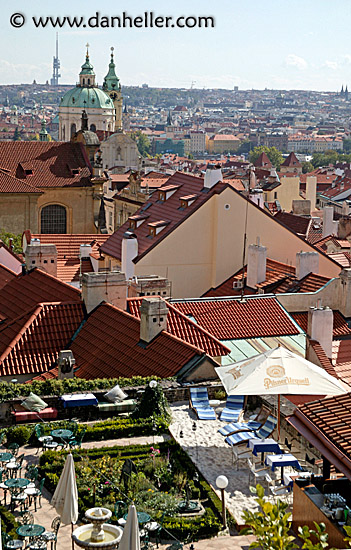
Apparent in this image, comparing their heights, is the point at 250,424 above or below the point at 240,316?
above

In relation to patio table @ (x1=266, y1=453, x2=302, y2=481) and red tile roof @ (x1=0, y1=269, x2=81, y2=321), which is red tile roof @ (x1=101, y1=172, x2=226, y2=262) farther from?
patio table @ (x1=266, y1=453, x2=302, y2=481)

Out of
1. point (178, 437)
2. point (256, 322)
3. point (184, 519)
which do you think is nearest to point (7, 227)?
point (256, 322)

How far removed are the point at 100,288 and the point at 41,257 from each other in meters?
7.08

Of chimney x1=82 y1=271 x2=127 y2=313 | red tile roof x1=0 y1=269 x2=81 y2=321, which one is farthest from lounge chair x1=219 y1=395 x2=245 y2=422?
red tile roof x1=0 y1=269 x2=81 y2=321

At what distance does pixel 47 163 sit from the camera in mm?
65375

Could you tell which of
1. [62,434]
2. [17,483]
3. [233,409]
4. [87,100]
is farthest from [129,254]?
[87,100]

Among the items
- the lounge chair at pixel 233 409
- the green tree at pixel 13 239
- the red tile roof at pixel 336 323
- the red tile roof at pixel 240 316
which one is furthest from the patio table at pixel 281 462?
the green tree at pixel 13 239

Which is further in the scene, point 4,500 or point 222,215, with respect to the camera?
point 222,215

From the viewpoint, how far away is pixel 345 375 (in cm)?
2962

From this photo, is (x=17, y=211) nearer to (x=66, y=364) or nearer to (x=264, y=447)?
(x=66, y=364)

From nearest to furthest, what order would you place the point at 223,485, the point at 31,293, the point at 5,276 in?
the point at 223,485 < the point at 31,293 < the point at 5,276

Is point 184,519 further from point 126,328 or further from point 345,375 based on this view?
point 345,375

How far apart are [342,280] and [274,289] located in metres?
3.11

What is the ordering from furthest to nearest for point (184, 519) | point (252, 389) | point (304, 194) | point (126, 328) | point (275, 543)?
point (304, 194) < point (126, 328) < point (252, 389) < point (184, 519) < point (275, 543)
